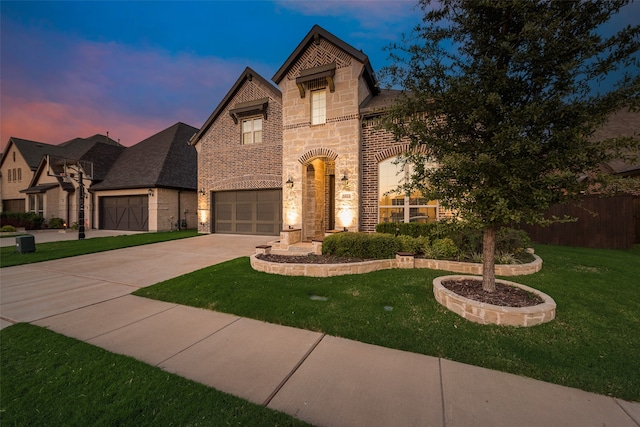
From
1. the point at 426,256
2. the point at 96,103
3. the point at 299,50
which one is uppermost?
the point at 96,103

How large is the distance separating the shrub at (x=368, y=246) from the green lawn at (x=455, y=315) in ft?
2.63

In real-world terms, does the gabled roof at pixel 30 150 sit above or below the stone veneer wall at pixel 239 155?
above

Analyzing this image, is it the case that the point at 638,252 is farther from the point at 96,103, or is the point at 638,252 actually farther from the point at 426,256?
the point at 96,103

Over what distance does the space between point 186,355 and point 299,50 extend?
1218 cm

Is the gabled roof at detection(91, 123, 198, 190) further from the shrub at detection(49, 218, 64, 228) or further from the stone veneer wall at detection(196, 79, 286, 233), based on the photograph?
the stone veneer wall at detection(196, 79, 286, 233)

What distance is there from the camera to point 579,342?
3170 millimetres

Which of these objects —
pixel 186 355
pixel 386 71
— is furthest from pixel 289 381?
pixel 386 71

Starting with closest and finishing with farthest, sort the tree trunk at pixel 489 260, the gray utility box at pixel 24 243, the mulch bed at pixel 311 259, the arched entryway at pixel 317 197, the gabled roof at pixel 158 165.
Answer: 1. the tree trunk at pixel 489 260
2. the mulch bed at pixel 311 259
3. the gray utility box at pixel 24 243
4. the arched entryway at pixel 317 197
5. the gabled roof at pixel 158 165

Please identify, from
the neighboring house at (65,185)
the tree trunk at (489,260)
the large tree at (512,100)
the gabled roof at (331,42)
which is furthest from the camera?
the neighboring house at (65,185)

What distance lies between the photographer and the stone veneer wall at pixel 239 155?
1362cm

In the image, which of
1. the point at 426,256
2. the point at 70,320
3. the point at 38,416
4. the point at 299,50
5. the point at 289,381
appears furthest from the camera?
the point at 299,50

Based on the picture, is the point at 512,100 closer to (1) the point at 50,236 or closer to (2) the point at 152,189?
(2) the point at 152,189

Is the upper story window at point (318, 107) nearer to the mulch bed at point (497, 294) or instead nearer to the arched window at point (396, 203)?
the arched window at point (396, 203)

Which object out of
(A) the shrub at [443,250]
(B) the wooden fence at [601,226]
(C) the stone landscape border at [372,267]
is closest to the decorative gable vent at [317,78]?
(A) the shrub at [443,250]
